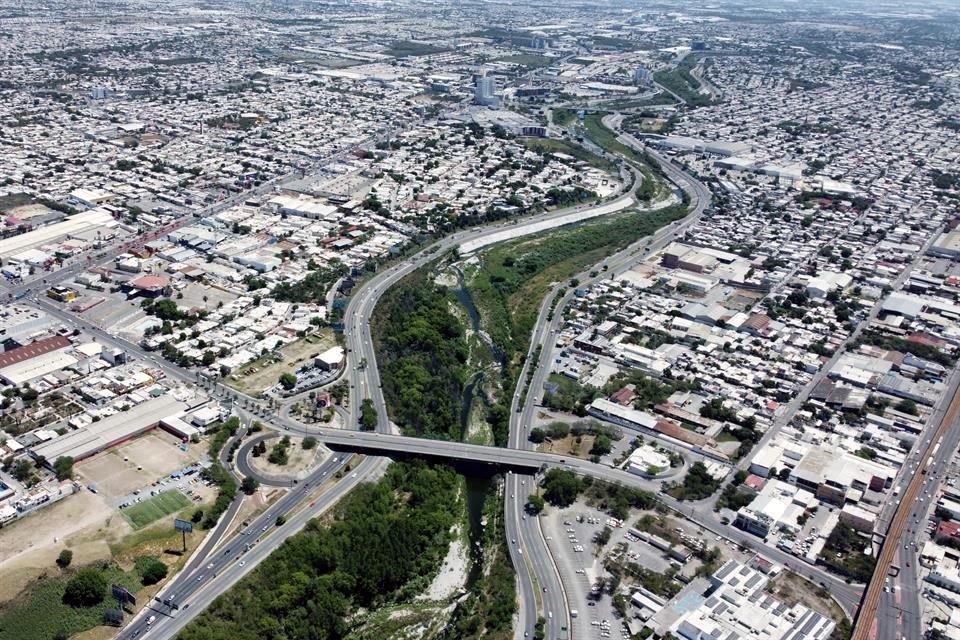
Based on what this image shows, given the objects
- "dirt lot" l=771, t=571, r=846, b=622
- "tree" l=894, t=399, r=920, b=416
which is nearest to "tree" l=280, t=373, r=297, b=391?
"dirt lot" l=771, t=571, r=846, b=622

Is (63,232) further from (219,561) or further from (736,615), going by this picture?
(736,615)

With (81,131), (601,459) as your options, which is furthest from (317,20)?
(601,459)

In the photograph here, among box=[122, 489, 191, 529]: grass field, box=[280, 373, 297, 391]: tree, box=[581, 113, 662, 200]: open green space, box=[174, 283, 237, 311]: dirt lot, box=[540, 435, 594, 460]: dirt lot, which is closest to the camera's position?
box=[122, 489, 191, 529]: grass field

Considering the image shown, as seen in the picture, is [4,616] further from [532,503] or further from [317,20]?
[317,20]

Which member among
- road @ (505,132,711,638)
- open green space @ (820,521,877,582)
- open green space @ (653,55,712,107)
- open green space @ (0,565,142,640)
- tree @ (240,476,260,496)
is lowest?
road @ (505,132,711,638)

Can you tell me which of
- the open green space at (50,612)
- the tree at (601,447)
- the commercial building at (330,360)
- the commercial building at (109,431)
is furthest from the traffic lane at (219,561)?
the tree at (601,447)

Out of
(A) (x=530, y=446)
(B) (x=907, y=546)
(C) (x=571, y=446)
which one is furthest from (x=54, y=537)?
(B) (x=907, y=546)

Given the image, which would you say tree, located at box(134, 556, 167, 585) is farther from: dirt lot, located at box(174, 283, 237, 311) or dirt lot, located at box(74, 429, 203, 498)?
dirt lot, located at box(174, 283, 237, 311)
